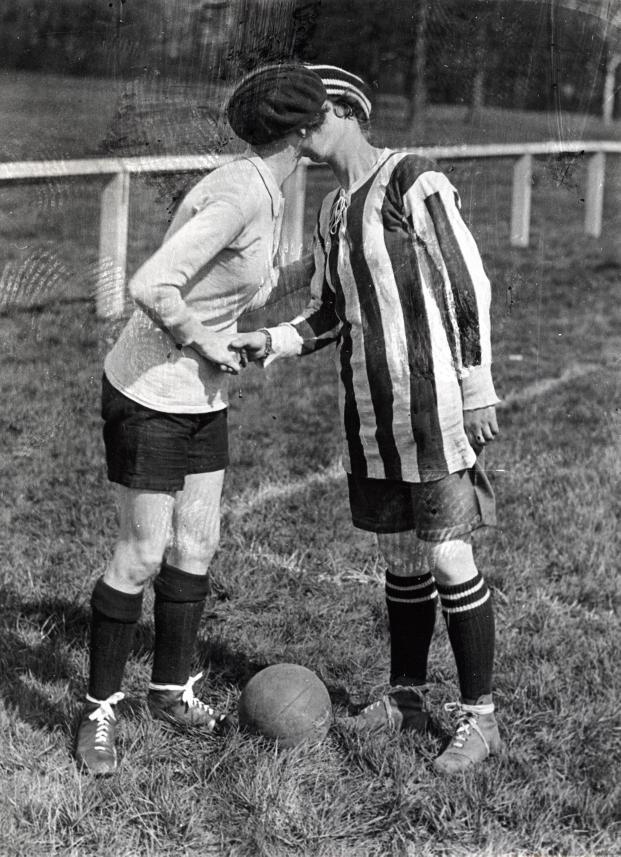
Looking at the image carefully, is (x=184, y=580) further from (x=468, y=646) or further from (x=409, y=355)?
(x=409, y=355)

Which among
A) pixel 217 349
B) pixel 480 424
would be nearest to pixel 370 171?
pixel 217 349

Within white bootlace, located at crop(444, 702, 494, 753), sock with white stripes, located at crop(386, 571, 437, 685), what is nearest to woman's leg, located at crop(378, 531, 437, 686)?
sock with white stripes, located at crop(386, 571, 437, 685)

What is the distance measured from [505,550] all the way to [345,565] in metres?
0.68

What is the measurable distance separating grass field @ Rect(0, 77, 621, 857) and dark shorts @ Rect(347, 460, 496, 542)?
66cm

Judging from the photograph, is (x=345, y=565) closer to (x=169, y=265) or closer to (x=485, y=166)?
(x=485, y=166)

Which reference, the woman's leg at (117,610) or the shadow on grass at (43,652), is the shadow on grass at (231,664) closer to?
the shadow on grass at (43,652)

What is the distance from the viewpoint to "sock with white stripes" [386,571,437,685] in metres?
3.77

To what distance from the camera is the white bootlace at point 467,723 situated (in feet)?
11.9

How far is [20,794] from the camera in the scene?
3.33 metres

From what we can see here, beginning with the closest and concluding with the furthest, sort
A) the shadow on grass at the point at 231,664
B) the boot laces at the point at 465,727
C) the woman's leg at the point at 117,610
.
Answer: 1. the woman's leg at the point at 117,610
2. the boot laces at the point at 465,727
3. the shadow on grass at the point at 231,664

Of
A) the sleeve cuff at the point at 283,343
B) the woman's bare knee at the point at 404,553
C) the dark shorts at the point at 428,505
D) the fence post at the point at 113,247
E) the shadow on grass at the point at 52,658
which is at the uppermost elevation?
the fence post at the point at 113,247

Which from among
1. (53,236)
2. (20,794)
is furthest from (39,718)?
(53,236)

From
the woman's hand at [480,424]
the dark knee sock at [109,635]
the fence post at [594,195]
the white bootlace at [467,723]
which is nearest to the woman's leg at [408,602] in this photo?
the white bootlace at [467,723]

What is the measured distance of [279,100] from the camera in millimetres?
3189
